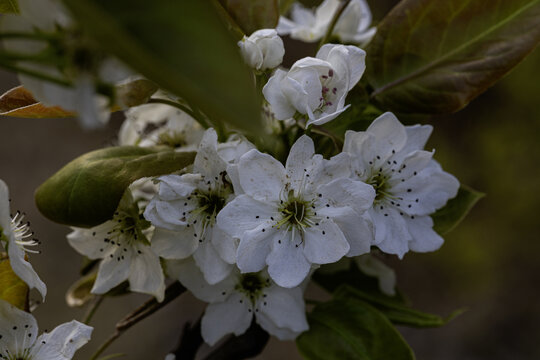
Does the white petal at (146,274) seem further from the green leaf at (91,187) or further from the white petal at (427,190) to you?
the white petal at (427,190)

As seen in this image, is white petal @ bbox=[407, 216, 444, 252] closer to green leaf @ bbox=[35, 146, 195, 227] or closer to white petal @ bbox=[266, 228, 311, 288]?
white petal @ bbox=[266, 228, 311, 288]

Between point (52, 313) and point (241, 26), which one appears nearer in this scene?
point (241, 26)

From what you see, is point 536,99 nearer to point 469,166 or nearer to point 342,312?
point 469,166

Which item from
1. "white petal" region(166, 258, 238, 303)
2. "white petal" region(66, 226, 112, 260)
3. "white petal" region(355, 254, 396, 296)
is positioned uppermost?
"white petal" region(66, 226, 112, 260)

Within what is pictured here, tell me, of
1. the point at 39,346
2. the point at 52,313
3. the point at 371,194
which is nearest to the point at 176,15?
the point at 371,194

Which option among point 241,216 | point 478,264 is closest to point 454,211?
point 241,216

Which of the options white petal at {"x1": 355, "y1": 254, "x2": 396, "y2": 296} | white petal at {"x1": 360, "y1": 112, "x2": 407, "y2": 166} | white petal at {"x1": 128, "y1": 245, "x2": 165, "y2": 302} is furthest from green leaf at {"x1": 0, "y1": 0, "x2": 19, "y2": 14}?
white petal at {"x1": 355, "y1": 254, "x2": 396, "y2": 296}
